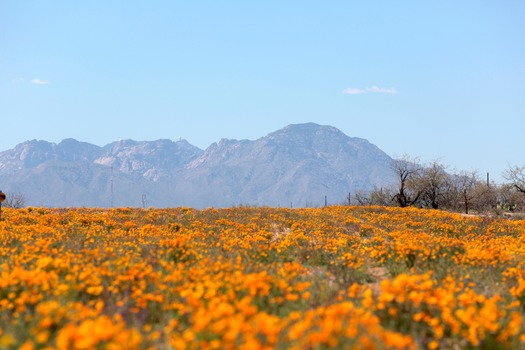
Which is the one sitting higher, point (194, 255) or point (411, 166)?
point (411, 166)

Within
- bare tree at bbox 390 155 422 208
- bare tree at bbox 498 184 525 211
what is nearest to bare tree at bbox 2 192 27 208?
bare tree at bbox 390 155 422 208

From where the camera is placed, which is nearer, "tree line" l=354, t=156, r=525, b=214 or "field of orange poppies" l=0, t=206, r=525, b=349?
"field of orange poppies" l=0, t=206, r=525, b=349

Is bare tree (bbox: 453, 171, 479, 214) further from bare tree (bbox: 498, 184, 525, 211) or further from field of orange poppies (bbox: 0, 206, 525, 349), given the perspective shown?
field of orange poppies (bbox: 0, 206, 525, 349)

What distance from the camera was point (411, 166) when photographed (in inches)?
2494

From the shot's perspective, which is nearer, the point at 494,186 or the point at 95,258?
the point at 95,258

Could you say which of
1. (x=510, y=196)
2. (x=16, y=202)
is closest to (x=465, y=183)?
(x=510, y=196)

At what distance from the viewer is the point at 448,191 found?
63.2 m

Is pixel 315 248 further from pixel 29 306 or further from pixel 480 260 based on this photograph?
pixel 29 306

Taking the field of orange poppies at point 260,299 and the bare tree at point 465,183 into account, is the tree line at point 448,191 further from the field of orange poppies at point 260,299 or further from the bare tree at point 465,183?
the field of orange poppies at point 260,299

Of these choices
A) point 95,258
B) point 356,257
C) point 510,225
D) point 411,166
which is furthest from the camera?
point 411,166

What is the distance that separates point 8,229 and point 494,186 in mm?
63752

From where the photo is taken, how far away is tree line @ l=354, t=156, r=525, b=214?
58375 mm

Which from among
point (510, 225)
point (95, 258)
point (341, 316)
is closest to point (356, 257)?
point (95, 258)

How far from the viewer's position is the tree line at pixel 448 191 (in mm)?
58375
